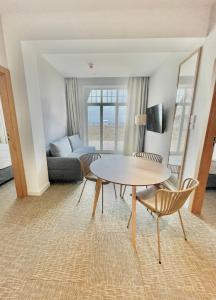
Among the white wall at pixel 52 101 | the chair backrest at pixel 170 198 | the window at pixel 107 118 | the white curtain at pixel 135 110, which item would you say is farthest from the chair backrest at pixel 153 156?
the window at pixel 107 118

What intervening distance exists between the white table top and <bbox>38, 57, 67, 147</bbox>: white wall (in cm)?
188

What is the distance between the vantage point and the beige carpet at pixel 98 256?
1.13 metres

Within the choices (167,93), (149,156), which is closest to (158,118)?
(167,93)

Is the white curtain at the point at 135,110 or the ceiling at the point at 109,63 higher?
the ceiling at the point at 109,63

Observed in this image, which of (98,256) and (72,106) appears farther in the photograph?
(72,106)

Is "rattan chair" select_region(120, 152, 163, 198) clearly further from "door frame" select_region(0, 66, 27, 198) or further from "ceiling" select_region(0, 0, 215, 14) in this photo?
"ceiling" select_region(0, 0, 215, 14)

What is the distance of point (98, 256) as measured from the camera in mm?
1392

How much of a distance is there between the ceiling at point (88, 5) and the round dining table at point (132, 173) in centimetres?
193

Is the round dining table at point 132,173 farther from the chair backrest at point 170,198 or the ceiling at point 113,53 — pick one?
the ceiling at point 113,53

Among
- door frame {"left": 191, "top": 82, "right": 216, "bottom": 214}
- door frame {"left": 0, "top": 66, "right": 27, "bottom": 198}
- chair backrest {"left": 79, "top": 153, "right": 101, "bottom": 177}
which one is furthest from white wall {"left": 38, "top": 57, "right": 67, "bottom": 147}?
door frame {"left": 191, "top": 82, "right": 216, "bottom": 214}

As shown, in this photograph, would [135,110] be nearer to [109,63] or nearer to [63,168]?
[109,63]

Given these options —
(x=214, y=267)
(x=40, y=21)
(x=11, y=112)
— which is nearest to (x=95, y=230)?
(x=214, y=267)

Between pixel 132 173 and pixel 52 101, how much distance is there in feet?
9.82

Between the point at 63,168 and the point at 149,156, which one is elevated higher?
the point at 149,156
